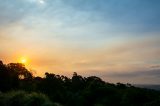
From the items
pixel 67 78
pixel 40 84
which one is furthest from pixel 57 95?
pixel 67 78

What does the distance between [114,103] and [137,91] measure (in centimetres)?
277

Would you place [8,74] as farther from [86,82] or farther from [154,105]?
[154,105]

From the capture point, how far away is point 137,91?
3369 cm

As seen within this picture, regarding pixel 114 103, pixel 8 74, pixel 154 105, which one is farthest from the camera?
pixel 8 74

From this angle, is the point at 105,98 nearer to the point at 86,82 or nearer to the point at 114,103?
the point at 114,103

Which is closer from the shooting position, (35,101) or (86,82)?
(35,101)

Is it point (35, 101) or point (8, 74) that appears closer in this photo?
point (35, 101)

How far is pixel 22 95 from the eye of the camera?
124 feet

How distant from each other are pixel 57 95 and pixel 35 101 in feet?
30.2

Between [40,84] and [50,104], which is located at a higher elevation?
[40,84]

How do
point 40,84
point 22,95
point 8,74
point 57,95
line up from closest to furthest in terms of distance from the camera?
point 22,95
point 57,95
point 40,84
point 8,74

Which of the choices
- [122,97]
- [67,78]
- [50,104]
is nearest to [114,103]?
[122,97]

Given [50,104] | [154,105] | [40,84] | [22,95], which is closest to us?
[154,105]

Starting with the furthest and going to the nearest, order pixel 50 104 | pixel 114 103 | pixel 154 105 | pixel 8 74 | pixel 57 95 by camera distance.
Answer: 1. pixel 8 74
2. pixel 57 95
3. pixel 114 103
4. pixel 50 104
5. pixel 154 105
